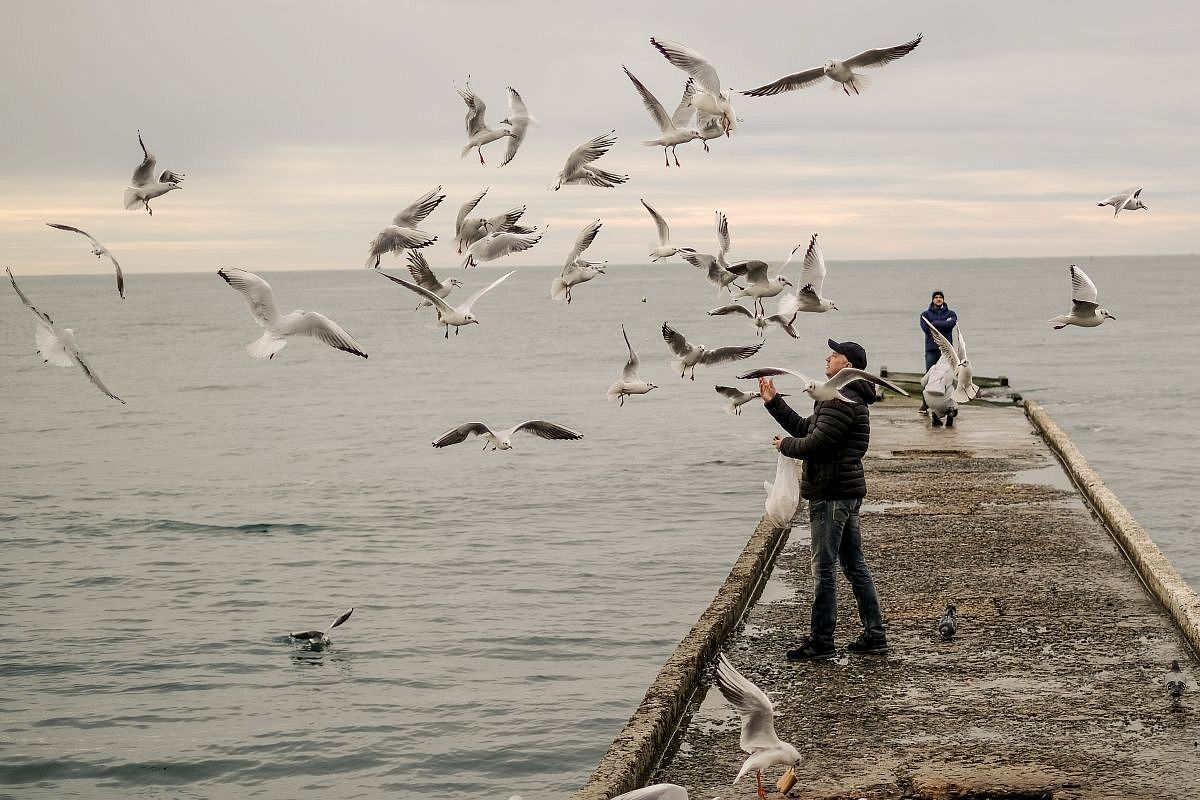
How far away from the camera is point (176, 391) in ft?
157

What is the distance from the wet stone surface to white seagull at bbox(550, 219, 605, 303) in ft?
9.19

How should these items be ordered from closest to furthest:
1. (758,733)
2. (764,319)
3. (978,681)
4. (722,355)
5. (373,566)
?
(758,733)
(978,681)
(722,355)
(764,319)
(373,566)

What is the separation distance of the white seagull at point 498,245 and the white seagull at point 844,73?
6.26ft

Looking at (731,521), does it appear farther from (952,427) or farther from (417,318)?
(417,318)

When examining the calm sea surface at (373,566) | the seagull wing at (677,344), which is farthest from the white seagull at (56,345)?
the seagull wing at (677,344)

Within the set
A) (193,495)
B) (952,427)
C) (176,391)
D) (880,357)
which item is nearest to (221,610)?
(193,495)

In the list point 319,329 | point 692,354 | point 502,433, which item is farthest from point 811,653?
point 319,329

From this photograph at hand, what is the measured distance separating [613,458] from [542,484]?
10.6 ft

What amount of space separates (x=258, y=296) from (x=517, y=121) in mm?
3090

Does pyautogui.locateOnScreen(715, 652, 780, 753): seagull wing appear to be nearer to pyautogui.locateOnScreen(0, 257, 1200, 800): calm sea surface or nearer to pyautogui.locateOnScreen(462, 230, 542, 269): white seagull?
pyautogui.locateOnScreen(0, 257, 1200, 800): calm sea surface

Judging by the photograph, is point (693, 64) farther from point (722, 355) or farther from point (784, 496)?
point (784, 496)

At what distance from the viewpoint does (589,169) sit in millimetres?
10312

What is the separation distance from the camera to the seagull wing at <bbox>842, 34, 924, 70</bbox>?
848cm

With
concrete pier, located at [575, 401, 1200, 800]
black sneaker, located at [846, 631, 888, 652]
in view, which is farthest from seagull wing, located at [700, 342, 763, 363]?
black sneaker, located at [846, 631, 888, 652]
